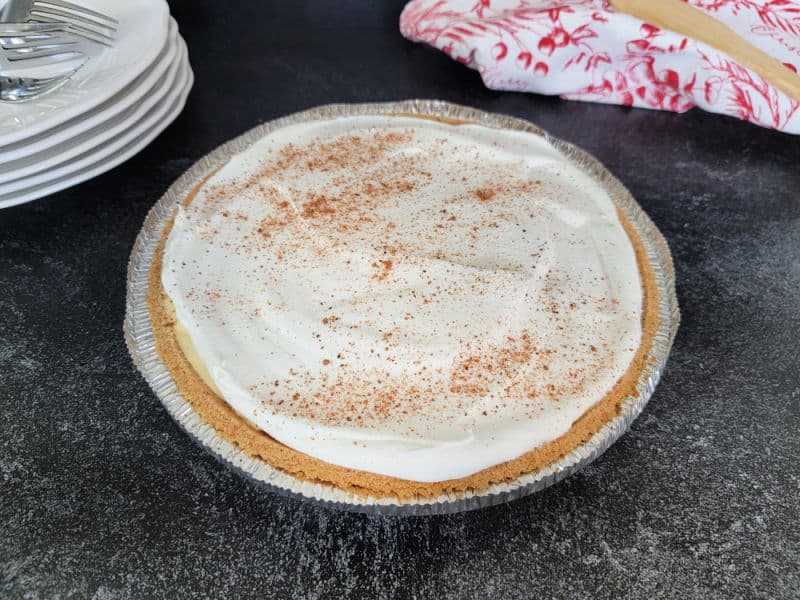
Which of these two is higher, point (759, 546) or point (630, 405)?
point (630, 405)

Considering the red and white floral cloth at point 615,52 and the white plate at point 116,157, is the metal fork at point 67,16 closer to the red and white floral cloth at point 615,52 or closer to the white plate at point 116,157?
the white plate at point 116,157

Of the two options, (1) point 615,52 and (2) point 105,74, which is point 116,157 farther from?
(1) point 615,52

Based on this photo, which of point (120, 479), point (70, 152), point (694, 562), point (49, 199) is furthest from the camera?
point (49, 199)

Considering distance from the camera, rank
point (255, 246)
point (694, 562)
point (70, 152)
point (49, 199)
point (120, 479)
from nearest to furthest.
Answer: point (694, 562) < point (120, 479) < point (255, 246) < point (70, 152) < point (49, 199)

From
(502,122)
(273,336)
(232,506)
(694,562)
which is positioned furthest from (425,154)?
(694,562)

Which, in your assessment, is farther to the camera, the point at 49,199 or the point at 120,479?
the point at 49,199

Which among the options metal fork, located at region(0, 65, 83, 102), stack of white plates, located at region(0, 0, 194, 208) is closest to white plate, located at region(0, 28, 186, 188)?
stack of white plates, located at region(0, 0, 194, 208)

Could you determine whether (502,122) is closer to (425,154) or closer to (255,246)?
(425,154)
